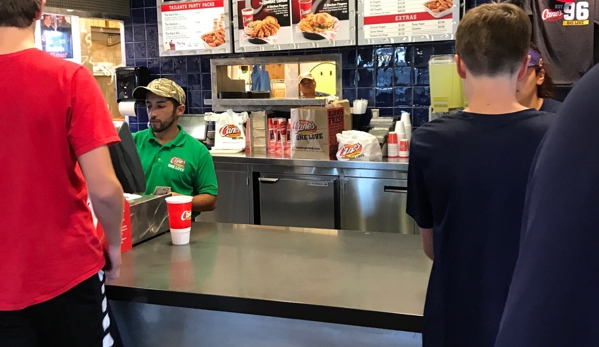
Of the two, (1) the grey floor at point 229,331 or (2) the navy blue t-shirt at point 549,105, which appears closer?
(1) the grey floor at point 229,331

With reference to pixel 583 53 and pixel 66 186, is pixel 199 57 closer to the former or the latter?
pixel 583 53

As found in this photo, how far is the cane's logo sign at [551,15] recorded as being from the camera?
3.71m

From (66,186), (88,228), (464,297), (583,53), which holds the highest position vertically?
(583,53)

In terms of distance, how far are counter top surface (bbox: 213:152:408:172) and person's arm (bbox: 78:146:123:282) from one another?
2495mm

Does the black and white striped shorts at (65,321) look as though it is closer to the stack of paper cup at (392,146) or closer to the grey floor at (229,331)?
the grey floor at (229,331)

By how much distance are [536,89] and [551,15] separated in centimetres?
134

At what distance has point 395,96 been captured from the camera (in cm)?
449

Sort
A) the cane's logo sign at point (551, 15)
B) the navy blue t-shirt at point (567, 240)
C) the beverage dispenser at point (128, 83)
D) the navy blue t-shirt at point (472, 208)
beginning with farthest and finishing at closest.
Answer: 1. the beverage dispenser at point (128, 83)
2. the cane's logo sign at point (551, 15)
3. the navy blue t-shirt at point (472, 208)
4. the navy blue t-shirt at point (567, 240)

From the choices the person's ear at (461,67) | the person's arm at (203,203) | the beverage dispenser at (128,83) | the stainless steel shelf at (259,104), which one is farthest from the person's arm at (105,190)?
the beverage dispenser at (128,83)

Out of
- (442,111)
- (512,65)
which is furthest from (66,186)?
(442,111)

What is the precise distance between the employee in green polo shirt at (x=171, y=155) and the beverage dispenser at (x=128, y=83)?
2.19 m

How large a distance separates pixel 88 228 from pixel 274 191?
276 centimetres

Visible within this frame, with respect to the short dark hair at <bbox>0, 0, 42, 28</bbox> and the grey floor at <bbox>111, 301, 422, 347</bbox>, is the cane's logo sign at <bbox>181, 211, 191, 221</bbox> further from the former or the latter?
the short dark hair at <bbox>0, 0, 42, 28</bbox>

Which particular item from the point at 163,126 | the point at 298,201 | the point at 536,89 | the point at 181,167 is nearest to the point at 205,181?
the point at 181,167
